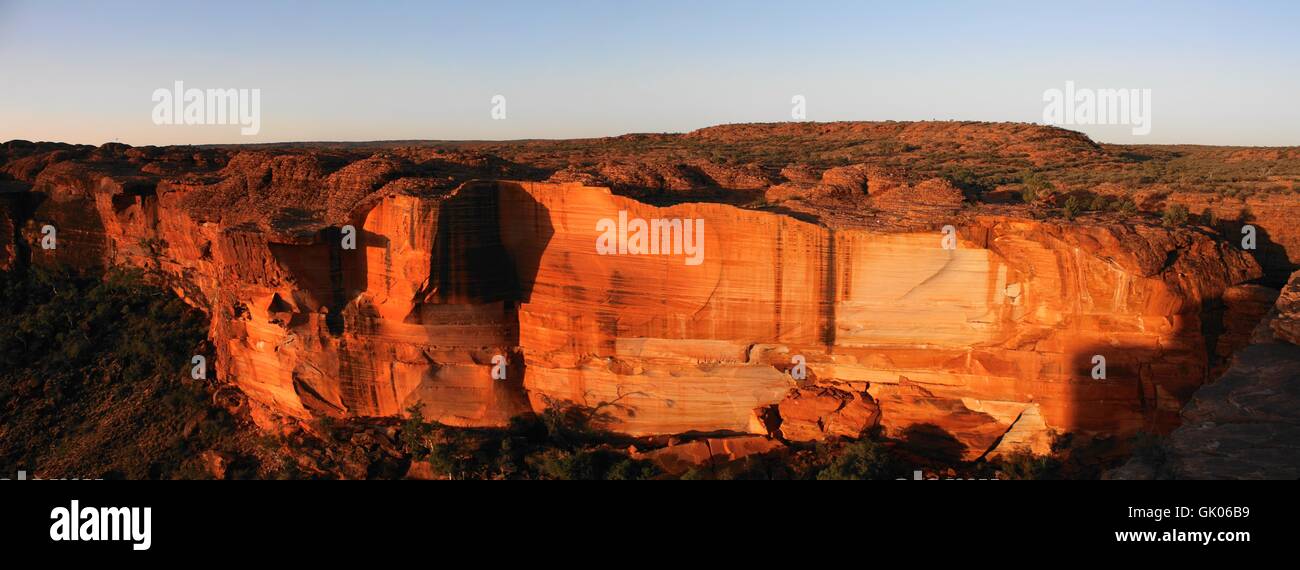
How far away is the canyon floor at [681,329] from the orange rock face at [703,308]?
0.05 metres

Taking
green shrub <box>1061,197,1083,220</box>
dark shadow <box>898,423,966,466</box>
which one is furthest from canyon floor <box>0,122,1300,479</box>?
green shrub <box>1061,197,1083,220</box>

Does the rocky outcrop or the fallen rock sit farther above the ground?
the rocky outcrop

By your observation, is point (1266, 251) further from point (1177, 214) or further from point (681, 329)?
point (681, 329)

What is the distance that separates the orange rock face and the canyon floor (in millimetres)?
53

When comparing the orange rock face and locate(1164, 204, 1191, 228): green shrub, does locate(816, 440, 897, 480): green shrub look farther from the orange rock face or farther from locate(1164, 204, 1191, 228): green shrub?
locate(1164, 204, 1191, 228): green shrub

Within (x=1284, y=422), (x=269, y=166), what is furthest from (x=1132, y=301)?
(x=269, y=166)

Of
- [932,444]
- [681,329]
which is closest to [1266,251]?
[932,444]

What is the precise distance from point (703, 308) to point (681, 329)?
0.70 m

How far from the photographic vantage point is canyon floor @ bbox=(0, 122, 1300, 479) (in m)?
14.3

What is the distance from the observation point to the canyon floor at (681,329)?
562 inches

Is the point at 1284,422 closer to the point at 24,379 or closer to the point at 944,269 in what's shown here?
the point at 944,269

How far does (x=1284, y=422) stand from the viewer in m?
10.0

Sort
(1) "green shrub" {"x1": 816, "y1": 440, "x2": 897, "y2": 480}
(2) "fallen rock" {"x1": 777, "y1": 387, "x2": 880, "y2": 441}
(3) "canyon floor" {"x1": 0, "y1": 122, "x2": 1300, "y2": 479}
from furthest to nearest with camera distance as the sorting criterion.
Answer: (2) "fallen rock" {"x1": 777, "y1": 387, "x2": 880, "y2": 441} → (1) "green shrub" {"x1": 816, "y1": 440, "x2": 897, "y2": 480} → (3) "canyon floor" {"x1": 0, "y1": 122, "x2": 1300, "y2": 479}

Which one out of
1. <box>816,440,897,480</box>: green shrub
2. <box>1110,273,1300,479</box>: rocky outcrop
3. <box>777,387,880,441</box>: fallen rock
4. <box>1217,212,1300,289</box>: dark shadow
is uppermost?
<box>1217,212,1300,289</box>: dark shadow
